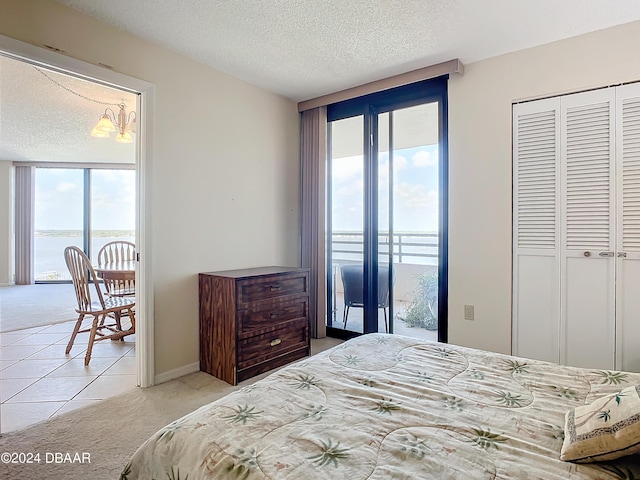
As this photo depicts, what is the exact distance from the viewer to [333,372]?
1416 millimetres

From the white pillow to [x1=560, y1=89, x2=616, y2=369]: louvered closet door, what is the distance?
6.03ft

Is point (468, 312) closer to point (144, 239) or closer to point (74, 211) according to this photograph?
point (144, 239)

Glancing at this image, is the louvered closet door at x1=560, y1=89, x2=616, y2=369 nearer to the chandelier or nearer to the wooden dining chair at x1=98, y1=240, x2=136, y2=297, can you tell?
the chandelier

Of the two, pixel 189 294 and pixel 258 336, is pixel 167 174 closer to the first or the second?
pixel 189 294

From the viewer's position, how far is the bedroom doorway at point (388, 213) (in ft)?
10.5

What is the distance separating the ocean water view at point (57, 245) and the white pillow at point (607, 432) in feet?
25.6

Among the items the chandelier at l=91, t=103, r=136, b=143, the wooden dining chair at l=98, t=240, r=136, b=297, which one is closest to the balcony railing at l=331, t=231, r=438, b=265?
the wooden dining chair at l=98, t=240, r=136, b=297

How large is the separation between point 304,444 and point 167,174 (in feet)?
7.74

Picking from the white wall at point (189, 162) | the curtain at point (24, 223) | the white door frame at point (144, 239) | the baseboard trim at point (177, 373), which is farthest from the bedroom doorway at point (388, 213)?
the curtain at point (24, 223)

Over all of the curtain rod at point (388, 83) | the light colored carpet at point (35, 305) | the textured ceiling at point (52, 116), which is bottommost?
the light colored carpet at point (35, 305)

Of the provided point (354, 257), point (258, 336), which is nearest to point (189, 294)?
point (258, 336)

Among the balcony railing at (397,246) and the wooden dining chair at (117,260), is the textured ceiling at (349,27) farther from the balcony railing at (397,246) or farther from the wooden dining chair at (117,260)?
the wooden dining chair at (117,260)

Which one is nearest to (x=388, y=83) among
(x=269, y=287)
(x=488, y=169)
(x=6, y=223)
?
(x=488, y=169)

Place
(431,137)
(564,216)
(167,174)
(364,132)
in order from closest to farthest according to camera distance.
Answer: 1. (564,216)
2. (167,174)
3. (431,137)
4. (364,132)
